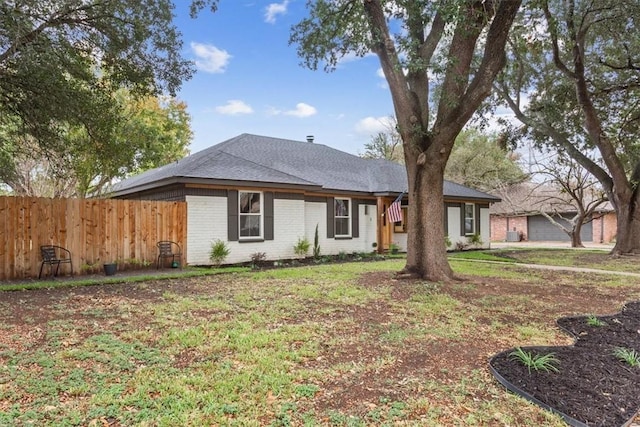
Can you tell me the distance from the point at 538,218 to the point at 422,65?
96.1 feet

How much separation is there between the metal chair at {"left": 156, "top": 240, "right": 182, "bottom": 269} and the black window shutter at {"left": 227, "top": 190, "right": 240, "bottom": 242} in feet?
5.02

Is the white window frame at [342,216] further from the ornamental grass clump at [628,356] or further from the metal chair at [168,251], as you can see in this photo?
the ornamental grass clump at [628,356]

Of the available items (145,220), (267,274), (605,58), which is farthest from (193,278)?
(605,58)

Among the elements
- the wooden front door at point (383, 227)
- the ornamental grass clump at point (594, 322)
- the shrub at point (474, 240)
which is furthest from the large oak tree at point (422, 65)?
the shrub at point (474, 240)

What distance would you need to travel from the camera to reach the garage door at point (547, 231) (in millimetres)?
30906

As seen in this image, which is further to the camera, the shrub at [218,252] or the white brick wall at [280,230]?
the shrub at [218,252]

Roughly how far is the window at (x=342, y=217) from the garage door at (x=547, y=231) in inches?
890

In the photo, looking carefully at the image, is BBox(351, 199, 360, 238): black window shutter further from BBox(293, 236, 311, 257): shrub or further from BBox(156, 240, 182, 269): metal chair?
BBox(156, 240, 182, 269): metal chair

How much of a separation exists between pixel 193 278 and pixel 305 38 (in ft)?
21.2

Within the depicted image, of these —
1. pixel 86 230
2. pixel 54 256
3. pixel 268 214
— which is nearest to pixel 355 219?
pixel 268 214

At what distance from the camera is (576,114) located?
57.1ft

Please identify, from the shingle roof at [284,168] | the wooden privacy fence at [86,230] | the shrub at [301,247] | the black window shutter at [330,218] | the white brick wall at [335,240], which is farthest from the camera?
the black window shutter at [330,218]

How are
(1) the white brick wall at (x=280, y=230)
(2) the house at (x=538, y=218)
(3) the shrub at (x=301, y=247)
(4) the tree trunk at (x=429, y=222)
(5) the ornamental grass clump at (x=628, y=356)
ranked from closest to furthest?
(5) the ornamental grass clump at (x=628, y=356)
(4) the tree trunk at (x=429, y=222)
(1) the white brick wall at (x=280, y=230)
(3) the shrub at (x=301, y=247)
(2) the house at (x=538, y=218)

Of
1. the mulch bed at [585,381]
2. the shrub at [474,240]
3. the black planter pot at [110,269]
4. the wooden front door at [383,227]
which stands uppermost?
the wooden front door at [383,227]
